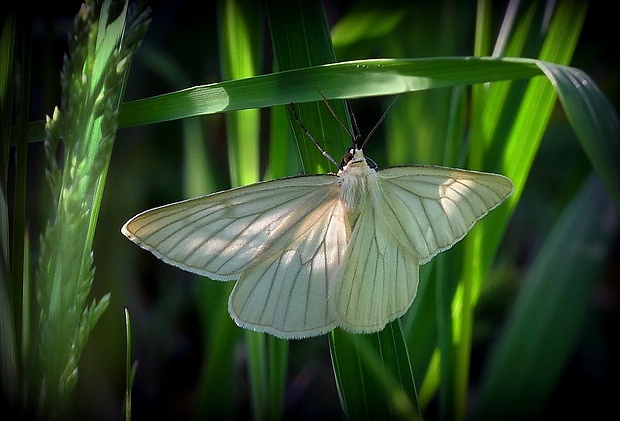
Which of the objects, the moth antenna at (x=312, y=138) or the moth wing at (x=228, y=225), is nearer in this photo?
the moth wing at (x=228, y=225)

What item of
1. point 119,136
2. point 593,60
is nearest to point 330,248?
point 119,136

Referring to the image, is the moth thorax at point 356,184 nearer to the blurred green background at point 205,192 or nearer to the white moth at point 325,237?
the white moth at point 325,237

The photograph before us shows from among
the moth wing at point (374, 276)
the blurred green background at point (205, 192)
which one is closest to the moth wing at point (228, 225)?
the moth wing at point (374, 276)

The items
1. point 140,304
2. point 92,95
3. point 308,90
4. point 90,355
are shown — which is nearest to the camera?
point 92,95

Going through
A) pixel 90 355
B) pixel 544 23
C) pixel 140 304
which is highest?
pixel 544 23

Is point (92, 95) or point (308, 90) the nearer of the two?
point (92, 95)

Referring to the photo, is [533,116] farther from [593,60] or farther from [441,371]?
[593,60]
